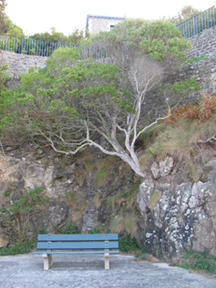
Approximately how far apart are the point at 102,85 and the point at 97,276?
5266 millimetres

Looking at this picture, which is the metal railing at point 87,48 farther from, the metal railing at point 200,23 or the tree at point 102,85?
the tree at point 102,85

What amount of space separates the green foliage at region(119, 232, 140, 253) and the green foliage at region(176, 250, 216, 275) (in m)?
2.11

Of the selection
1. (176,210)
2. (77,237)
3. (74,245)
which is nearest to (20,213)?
(77,237)

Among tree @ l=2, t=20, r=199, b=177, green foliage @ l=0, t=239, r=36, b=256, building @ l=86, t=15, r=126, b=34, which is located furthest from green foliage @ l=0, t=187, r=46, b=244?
building @ l=86, t=15, r=126, b=34

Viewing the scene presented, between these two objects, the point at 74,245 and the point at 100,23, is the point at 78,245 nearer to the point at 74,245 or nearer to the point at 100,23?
the point at 74,245

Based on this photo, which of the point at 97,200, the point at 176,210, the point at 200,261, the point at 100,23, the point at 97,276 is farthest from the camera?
the point at 100,23

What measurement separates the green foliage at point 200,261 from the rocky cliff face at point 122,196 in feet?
0.53

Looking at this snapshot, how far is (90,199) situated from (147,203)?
11.2 feet

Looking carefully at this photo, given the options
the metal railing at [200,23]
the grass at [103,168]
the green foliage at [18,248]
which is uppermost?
the metal railing at [200,23]

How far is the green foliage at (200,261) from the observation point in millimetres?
5047

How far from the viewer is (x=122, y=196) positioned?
8.94 meters

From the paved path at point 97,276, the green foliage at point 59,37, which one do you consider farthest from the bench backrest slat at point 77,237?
the green foliage at point 59,37

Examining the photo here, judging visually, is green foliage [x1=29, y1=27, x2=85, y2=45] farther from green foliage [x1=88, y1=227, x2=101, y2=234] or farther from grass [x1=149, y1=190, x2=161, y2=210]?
grass [x1=149, y1=190, x2=161, y2=210]

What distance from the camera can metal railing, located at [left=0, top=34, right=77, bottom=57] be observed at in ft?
44.9
